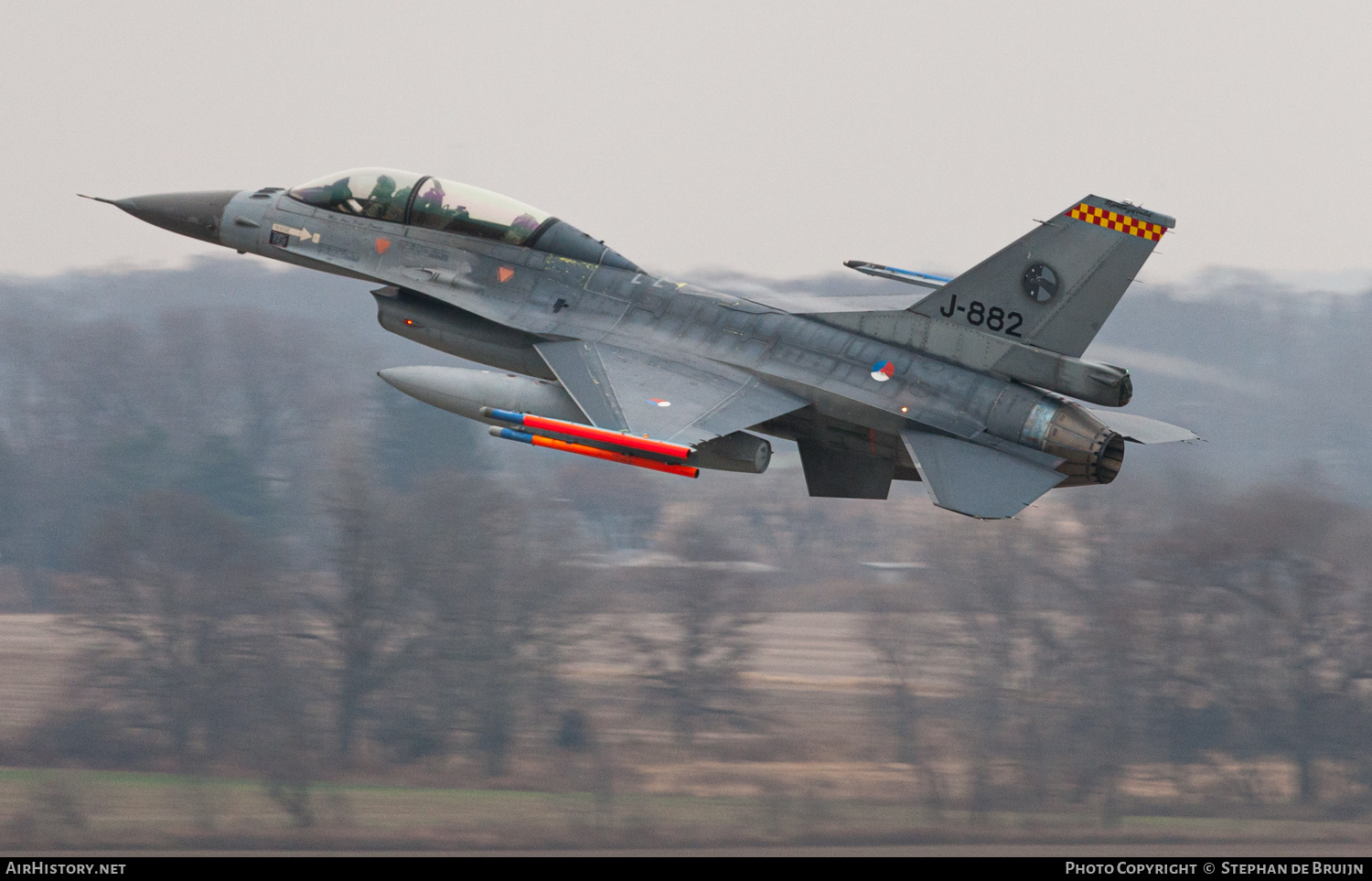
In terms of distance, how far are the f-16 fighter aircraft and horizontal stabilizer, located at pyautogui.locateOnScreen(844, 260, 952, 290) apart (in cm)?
108

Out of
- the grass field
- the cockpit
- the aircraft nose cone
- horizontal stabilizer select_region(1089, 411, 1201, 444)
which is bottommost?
the grass field

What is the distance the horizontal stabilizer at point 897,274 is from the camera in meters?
20.9

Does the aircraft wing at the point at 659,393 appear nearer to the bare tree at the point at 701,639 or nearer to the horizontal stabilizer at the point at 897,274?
the horizontal stabilizer at the point at 897,274

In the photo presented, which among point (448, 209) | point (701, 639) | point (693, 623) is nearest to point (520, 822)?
point (701, 639)

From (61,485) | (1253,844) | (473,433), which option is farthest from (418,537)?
(1253,844)

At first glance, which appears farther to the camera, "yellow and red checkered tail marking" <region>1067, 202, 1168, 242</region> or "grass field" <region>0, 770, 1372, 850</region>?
"grass field" <region>0, 770, 1372, 850</region>

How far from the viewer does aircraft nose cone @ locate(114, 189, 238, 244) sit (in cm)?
2147

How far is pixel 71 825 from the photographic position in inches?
1948

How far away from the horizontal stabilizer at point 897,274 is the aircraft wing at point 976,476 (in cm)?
371

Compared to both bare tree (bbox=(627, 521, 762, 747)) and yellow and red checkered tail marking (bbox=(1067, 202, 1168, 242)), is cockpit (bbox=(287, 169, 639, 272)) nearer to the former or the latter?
yellow and red checkered tail marking (bbox=(1067, 202, 1168, 242))

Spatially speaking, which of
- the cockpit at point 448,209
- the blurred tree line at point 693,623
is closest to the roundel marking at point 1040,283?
the cockpit at point 448,209

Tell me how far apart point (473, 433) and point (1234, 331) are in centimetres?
3385

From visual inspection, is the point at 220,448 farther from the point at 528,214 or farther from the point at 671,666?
the point at 528,214

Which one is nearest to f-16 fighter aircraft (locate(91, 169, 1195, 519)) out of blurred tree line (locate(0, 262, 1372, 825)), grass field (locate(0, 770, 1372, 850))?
grass field (locate(0, 770, 1372, 850))
